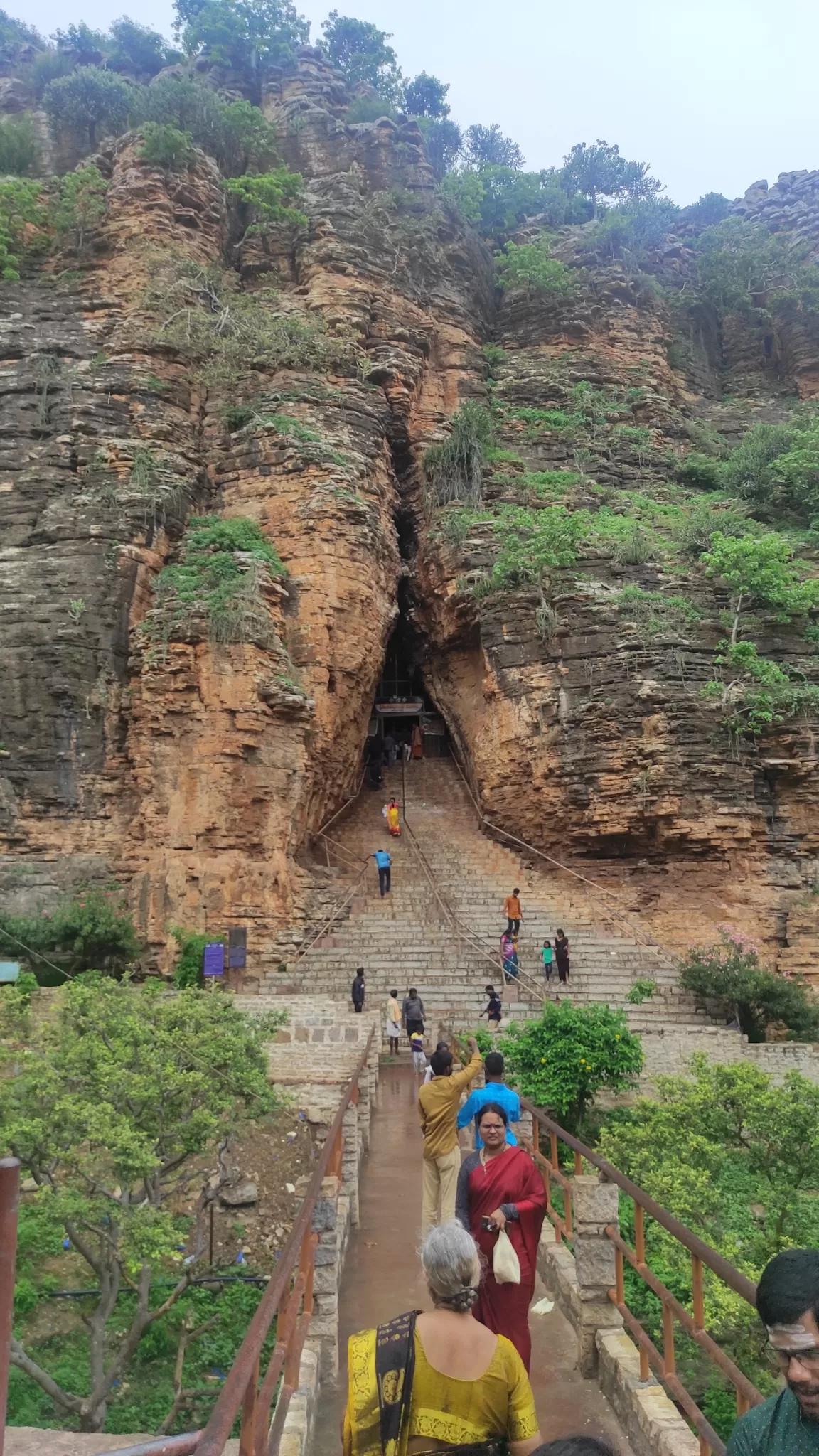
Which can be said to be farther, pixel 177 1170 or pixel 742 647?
pixel 742 647

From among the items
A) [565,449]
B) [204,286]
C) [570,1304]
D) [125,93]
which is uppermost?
[125,93]

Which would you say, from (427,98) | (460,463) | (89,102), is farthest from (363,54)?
(460,463)

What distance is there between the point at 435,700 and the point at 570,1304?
2023cm

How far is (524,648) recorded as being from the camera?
67.6 ft

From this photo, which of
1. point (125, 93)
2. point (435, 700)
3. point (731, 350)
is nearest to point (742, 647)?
point (435, 700)

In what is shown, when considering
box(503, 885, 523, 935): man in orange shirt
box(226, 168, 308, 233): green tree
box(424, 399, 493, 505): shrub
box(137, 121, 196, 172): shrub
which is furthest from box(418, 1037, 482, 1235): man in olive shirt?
box(137, 121, 196, 172): shrub

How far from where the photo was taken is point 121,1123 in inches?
244

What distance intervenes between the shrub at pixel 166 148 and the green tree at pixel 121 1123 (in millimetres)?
26060

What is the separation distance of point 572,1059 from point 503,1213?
6.92 metres

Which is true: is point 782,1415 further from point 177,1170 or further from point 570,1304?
point 177,1170

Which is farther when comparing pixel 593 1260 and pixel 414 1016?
pixel 414 1016

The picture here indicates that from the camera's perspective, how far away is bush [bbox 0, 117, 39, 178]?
25781mm

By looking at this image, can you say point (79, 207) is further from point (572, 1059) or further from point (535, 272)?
point (572, 1059)

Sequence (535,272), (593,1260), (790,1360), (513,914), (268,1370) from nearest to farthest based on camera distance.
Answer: (790,1360) < (268,1370) < (593,1260) < (513,914) < (535,272)
